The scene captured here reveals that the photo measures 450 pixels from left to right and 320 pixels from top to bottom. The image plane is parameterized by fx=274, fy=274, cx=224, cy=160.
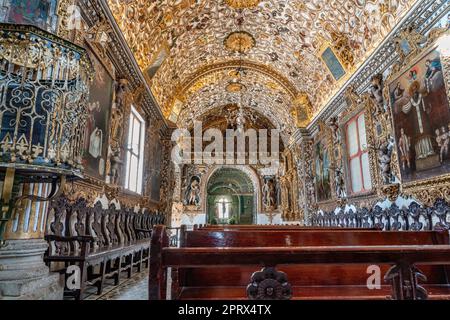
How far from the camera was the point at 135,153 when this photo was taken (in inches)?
318

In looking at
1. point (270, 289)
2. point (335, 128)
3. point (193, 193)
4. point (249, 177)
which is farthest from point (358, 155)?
point (193, 193)

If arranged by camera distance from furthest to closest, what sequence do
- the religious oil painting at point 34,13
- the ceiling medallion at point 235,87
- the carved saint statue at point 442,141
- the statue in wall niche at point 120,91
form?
the ceiling medallion at point 235,87 → the statue in wall niche at point 120,91 → the carved saint statue at point 442,141 → the religious oil painting at point 34,13

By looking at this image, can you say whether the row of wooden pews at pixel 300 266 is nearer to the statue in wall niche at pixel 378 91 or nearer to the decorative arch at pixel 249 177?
the statue in wall niche at pixel 378 91

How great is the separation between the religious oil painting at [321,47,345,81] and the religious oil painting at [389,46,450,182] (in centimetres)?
252

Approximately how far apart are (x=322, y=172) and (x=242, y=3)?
6226mm

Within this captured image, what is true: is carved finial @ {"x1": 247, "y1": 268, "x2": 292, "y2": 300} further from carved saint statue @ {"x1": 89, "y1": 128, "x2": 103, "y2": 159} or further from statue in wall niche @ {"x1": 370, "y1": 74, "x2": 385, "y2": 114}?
statue in wall niche @ {"x1": 370, "y1": 74, "x2": 385, "y2": 114}

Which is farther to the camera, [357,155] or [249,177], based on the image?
[249,177]

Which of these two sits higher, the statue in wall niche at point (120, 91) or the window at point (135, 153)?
the statue in wall niche at point (120, 91)

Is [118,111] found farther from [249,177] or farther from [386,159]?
[249,177]

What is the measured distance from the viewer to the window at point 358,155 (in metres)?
7.10

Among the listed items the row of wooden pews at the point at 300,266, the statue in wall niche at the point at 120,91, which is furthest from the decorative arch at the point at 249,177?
the row of wooden pews at the point at 300,266

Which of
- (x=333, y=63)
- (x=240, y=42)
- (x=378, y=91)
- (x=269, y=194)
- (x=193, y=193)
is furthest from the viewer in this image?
(x=269, y=194)

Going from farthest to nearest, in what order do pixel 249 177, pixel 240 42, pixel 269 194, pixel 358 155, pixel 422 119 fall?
pixel 249 177, pixel 269 194, pixel 240 42, pixel 358 155, pixel 422 119

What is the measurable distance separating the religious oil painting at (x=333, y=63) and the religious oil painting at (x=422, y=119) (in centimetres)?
252
